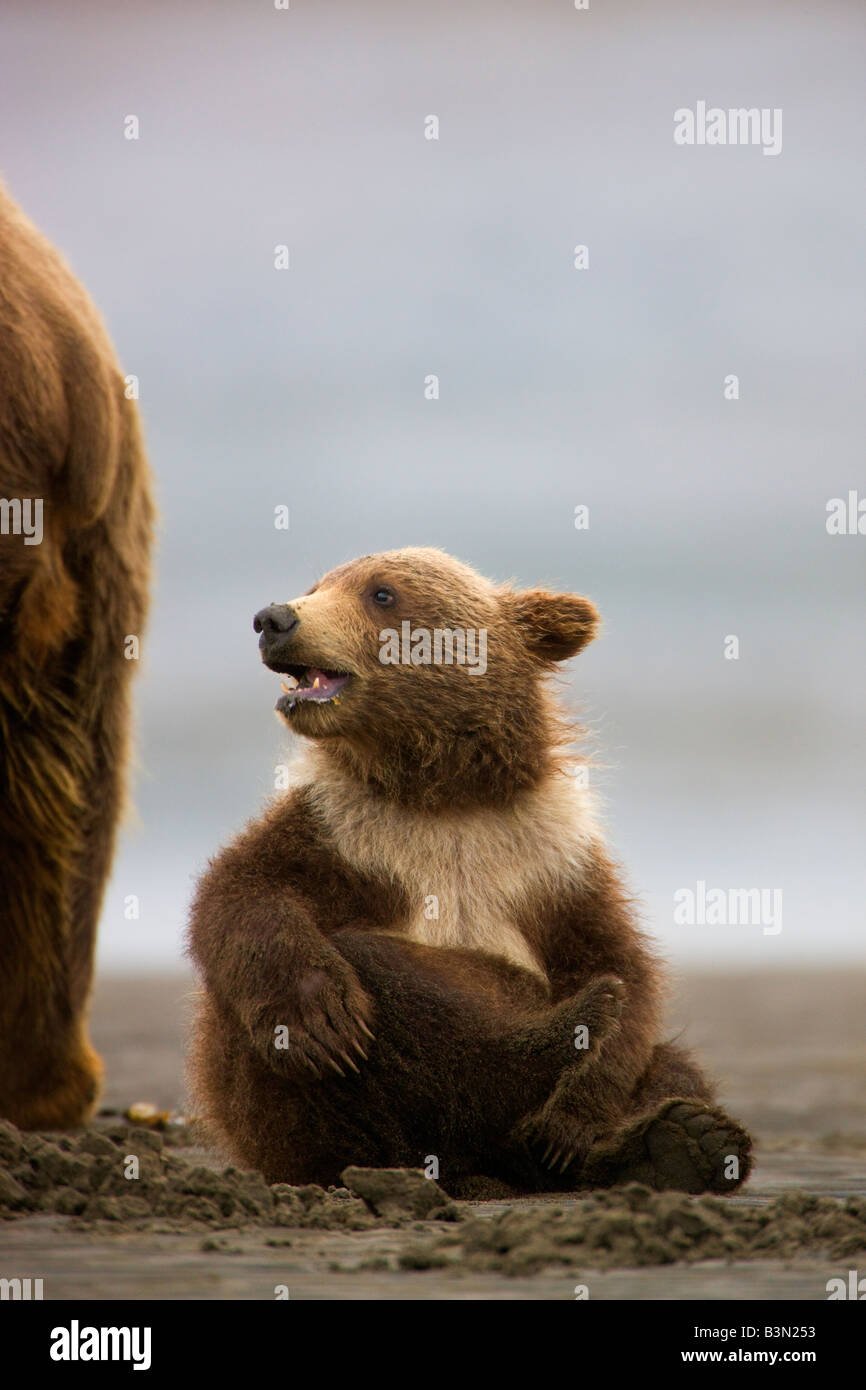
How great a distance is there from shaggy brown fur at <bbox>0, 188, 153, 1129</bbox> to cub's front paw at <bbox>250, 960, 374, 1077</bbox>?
98.9 inches

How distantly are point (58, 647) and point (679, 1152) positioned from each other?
3429mm

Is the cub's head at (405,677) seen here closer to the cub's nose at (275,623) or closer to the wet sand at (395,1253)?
the cub's nose at (275,623)

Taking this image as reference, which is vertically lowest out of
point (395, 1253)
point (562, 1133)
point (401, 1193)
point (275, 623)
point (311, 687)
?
point (395, 1253)

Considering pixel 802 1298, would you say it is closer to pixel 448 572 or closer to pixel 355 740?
pixel 355 740

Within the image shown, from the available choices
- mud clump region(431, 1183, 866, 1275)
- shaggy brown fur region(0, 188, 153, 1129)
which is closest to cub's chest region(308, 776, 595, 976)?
mud clump region(431, 1183, 866, 1275)

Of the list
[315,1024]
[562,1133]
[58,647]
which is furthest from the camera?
[58,647]

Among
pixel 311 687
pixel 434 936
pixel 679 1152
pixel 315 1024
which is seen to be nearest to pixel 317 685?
pixel 311 687

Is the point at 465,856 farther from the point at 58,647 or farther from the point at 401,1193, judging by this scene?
the point at 58,647

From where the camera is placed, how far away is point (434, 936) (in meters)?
5.44

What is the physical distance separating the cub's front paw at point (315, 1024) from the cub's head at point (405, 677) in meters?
0.78

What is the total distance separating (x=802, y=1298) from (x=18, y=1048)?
447 cm

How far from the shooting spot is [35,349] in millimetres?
6707

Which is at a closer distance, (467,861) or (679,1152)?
(679,1152)

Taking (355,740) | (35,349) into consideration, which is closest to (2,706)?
(35,349)
